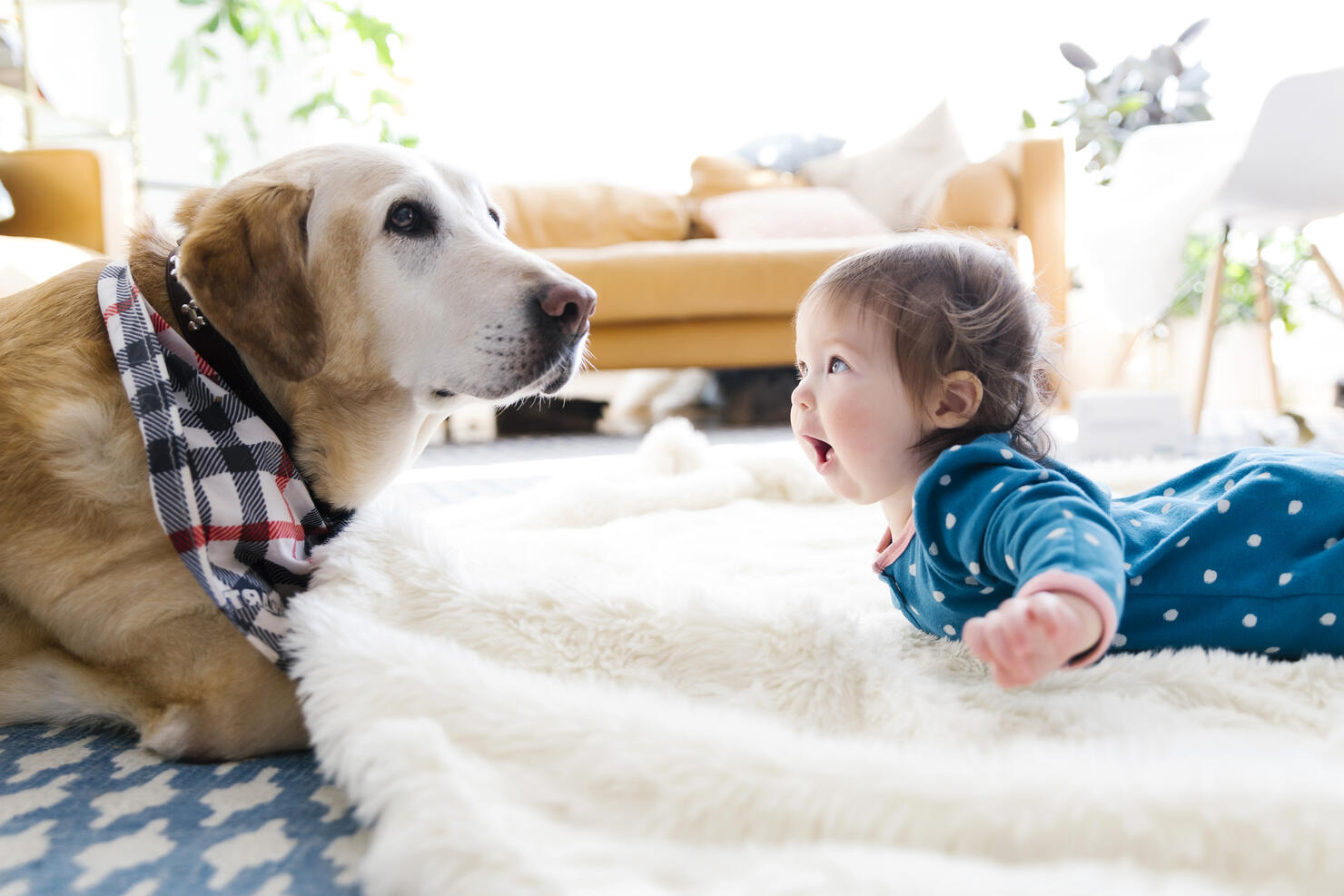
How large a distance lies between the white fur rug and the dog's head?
0.64 ft

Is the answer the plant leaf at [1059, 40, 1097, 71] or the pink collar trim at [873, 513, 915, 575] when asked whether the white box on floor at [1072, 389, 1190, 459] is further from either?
the plant leaf at [1059, 40, 1097, 71]

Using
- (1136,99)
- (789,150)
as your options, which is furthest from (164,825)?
(1136,99)

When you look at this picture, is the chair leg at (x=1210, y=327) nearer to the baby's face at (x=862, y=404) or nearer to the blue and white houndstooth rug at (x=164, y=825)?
the baby's face at (x=862, y=404)

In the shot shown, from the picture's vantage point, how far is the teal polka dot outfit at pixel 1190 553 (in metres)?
0.77

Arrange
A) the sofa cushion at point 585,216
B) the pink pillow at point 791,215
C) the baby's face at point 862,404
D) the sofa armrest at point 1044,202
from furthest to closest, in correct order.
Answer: the sofa cushion at point 585,216, the pink pillow at point 791,215, the sofa armrest at point 1044,202, the baby's face at point 862,404

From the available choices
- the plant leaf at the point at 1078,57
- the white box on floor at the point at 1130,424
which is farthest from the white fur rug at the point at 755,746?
the plant leaf at the point at 1078,57

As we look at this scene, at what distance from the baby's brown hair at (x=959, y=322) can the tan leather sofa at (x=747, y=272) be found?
2.42 m

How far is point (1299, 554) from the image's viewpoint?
0.82m

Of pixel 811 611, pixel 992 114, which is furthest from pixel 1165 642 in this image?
pixel 992 114

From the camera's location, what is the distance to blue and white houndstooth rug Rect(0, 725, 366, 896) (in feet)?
1.97

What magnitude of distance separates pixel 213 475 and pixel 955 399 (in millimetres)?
691

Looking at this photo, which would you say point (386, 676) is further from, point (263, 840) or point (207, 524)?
point (207, 524)

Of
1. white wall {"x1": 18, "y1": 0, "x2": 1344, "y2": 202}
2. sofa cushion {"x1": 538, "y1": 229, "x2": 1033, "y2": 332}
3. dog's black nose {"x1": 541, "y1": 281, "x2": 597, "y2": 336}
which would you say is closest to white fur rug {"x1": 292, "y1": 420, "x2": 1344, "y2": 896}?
dog's black nose {"x1": 541, "y1": 281, "x2": 597, "y2": 336}

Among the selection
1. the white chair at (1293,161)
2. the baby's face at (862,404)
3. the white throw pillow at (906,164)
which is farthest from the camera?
the white throw pillow at (906,164)
